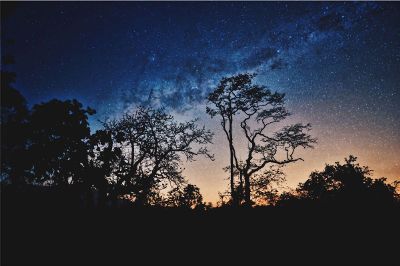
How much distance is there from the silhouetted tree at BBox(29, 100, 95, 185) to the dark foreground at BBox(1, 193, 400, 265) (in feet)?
19.5

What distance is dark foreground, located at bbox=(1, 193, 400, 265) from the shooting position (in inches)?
268

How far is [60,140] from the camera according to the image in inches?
574

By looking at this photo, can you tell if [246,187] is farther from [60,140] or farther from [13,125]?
[13,125]

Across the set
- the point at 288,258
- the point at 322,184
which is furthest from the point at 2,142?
the point at 322,184

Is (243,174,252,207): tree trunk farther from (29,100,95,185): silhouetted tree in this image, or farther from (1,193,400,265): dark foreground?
(29,100,95,185): silhouetted tree

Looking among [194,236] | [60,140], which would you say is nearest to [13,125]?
[60,140]

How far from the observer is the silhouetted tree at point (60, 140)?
44.5 feet

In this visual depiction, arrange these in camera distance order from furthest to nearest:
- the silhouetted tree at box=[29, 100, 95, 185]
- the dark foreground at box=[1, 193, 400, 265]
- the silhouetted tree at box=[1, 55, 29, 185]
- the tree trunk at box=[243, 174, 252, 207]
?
the tree trunk at box=[243, 174, 252, 207] → the silhouetted tree at box=[29, 100, 95, 185] → the silhouetted tree at box=[1, 55, 29, 185] → the dark foreground at box=[1, 193, 400, 265]

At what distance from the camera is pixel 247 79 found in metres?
24.1

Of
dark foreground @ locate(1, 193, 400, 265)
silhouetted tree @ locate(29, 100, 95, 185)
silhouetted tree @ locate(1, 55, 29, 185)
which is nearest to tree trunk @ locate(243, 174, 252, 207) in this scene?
dark foreground @ locate(1, 193, 400, 265)

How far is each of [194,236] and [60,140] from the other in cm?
1054

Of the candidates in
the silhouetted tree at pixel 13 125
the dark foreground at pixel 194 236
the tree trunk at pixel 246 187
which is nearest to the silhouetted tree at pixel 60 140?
the silhouetted tree at pixel 13 125

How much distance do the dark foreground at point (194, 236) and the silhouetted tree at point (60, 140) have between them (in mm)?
5937

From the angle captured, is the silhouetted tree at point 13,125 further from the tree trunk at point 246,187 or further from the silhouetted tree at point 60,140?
the tree trunk at point 246,187
